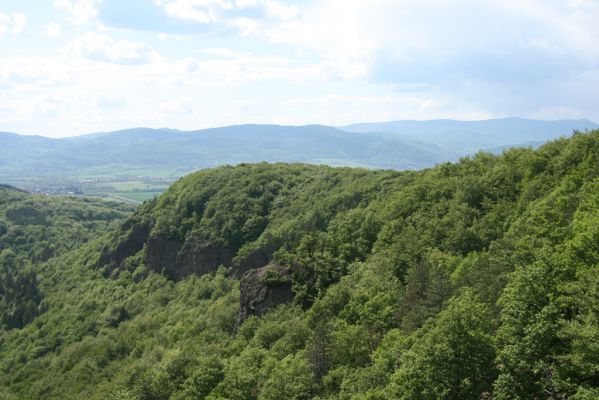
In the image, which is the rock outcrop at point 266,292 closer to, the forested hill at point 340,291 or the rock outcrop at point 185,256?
the forested hill at point 340,291

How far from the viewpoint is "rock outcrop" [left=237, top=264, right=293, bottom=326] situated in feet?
212

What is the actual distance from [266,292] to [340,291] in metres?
11.9

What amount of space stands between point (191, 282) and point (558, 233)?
71.9 meters

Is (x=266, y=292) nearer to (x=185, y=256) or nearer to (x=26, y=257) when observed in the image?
(x=185, y=256)

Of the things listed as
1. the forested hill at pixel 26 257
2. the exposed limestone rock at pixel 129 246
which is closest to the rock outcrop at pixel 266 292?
the exposed limestone rock at pixel 129 246

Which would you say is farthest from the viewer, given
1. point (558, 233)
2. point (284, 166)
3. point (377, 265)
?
point (284, 166)

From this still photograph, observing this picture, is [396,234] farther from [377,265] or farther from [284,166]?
[284,166]

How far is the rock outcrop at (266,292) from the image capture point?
64.6m

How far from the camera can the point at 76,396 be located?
75250 millimetres

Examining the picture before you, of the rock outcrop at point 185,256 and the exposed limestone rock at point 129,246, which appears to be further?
the exposed limestone rock at point 129,246

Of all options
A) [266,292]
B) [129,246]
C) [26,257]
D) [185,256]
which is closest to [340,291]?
[266,292]

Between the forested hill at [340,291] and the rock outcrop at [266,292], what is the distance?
0.23 meters

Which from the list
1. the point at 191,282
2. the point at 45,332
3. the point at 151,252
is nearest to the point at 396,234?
the point at 191,282

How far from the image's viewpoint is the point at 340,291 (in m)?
56.4
